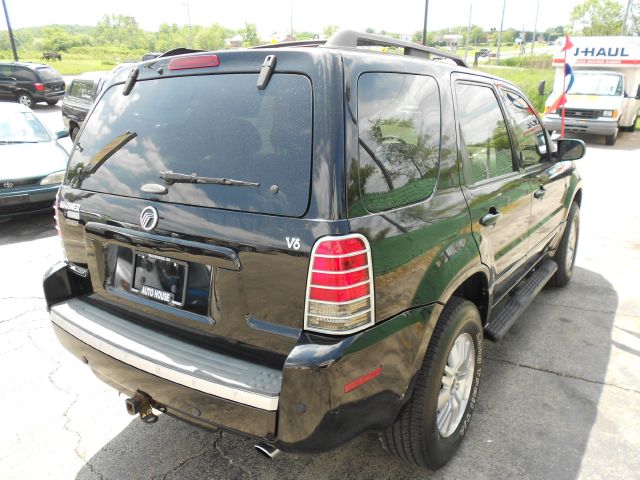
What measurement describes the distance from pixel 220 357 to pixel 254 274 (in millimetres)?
385

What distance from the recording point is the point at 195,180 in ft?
6.84

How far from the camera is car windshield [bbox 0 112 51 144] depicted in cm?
750

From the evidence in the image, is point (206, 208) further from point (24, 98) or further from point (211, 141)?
point (24, 98)

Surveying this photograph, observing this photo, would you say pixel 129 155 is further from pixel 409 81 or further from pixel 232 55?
pixel 409 81

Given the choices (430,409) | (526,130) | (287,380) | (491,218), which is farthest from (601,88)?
(287,380)

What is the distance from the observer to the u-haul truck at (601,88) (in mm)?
14297

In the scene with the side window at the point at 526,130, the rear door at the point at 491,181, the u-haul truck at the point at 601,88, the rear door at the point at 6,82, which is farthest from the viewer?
the rear door at the point at 6,82

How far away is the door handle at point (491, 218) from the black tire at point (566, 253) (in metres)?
2.10

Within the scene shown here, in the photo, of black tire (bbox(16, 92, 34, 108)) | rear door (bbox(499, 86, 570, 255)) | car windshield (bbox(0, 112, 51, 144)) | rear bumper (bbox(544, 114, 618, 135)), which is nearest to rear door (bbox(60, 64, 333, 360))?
rear door (bbox(499, 86, 570, 255))

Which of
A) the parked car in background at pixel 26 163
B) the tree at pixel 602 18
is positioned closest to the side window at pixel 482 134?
the parked car in background at pixel 26 163

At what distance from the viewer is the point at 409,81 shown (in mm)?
2277

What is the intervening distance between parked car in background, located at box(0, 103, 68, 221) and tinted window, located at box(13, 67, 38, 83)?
16.0m

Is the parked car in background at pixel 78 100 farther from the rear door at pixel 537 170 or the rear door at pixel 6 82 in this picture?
the rear door at pixel 537 170

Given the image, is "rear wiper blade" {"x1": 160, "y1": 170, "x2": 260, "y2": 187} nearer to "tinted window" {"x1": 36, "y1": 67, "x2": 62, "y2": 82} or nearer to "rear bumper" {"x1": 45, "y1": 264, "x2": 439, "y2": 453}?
"rear bumper" {"x1": 45, "y1": 264, "x2": 439, "y2": 453}
